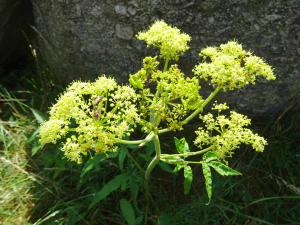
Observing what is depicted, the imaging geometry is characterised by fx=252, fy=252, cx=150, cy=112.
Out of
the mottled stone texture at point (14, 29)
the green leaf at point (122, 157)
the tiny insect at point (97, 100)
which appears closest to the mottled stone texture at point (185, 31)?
the mottled stone texture at point (14, 29)

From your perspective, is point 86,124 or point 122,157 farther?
point 122,157

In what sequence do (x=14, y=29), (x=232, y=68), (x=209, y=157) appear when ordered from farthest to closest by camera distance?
(x=14, y=29), (x=209, y=157), (x=232, y=68)

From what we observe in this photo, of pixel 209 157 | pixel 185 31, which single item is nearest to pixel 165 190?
pixel 209 157

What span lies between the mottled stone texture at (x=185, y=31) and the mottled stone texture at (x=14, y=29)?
0.67 meters

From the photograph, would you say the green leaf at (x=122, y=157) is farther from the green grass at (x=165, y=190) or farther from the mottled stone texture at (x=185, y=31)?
the mottled stone texture at (x=185, y=31)

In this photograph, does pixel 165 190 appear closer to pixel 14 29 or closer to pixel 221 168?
pixel 221 168

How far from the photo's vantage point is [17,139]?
3789 millimetres

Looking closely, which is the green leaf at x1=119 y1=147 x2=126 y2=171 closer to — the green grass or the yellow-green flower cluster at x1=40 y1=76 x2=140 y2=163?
the green grass

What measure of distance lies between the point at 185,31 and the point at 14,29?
332cm

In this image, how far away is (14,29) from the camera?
470 centimetres

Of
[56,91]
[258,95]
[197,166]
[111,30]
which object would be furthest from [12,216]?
[258,95]

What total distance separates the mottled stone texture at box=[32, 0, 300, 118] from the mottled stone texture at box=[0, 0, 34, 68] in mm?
673

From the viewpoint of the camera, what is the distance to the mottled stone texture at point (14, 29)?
4.39m

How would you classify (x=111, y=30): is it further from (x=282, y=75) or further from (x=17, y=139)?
(x=282, y=75)
